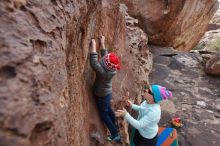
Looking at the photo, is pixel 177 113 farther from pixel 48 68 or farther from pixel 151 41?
pixel 48 68

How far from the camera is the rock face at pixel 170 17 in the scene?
1167 cm

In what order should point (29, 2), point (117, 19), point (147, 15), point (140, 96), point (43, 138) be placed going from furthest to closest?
point (147, 15)
point (140, 96)
point (117, 19)
point (29, 2)
point (43, 138)

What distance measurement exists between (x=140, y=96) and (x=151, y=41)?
237 inches

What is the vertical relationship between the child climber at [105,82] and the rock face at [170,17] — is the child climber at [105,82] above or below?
below

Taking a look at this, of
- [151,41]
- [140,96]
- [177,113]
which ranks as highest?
[151,41]

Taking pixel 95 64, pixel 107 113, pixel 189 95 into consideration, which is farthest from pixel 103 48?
pixel 189 95

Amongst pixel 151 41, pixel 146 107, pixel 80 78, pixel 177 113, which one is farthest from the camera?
pixel 151 41

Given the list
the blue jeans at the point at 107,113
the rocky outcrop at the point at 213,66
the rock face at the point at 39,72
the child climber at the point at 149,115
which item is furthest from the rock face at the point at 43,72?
the rocky outcrop at the point at 213,66

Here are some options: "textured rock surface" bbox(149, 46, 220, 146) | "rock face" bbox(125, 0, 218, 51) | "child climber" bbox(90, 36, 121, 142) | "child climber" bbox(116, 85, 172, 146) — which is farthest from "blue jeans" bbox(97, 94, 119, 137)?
"rock face" bbox(125, 0, 218, 51)

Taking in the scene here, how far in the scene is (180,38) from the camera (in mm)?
13375

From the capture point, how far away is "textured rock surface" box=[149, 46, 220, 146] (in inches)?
293

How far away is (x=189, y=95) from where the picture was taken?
9.42 m

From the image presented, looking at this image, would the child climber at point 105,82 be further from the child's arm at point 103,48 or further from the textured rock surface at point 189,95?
the textured rock surface at point 189,95

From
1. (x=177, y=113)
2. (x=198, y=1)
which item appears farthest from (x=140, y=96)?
(x=198, y=1)
